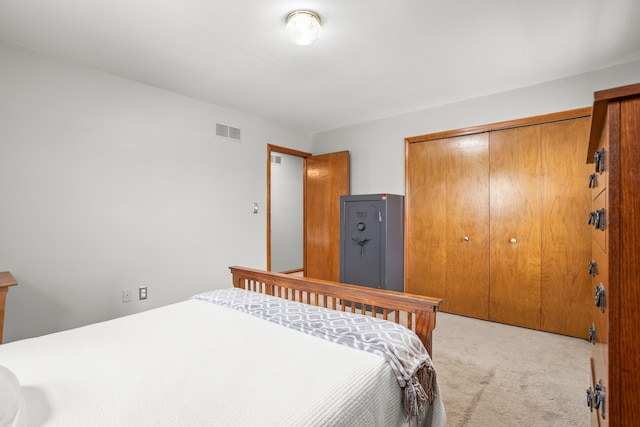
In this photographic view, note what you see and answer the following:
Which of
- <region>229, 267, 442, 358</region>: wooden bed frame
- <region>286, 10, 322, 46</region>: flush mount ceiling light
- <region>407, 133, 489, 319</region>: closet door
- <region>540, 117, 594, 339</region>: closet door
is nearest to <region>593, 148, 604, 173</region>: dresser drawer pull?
<region>229, 267, 442, 358</region>: wooden bed frame

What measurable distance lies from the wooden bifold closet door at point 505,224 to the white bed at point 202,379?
2.23 metres

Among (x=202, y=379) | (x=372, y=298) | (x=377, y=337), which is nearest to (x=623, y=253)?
(x=377, y=337)

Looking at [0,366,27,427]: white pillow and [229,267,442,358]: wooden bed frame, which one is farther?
[229,267,442,358]: wooden bed frame

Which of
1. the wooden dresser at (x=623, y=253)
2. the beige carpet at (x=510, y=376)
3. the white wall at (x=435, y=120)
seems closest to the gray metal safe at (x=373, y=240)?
the white wall at (x=435, y=120)

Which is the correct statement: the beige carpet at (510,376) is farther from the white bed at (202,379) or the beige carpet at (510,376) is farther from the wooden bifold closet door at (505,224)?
the white bed at (202,379)

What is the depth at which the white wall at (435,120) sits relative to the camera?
2777 mm

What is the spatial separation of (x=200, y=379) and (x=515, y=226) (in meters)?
3.22

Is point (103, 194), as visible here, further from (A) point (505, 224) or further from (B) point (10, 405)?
(A) point (505, 224)

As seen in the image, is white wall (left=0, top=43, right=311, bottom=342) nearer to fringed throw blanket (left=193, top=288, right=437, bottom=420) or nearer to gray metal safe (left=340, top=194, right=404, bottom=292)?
gray metal safe (left=340, top=194, right=404, bottom=292)

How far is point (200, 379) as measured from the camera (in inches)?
42.4

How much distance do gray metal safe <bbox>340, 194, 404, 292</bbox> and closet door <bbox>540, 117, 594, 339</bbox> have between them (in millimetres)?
1429

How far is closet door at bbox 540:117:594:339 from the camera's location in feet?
9.13

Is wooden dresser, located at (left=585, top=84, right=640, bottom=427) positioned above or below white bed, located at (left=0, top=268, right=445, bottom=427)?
above

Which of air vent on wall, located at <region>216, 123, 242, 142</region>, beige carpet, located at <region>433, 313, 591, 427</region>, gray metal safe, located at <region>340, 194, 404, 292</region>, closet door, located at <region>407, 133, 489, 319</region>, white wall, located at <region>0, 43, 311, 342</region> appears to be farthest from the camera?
air vent on wall, located at <region>216, 123, 242, 142</region>
